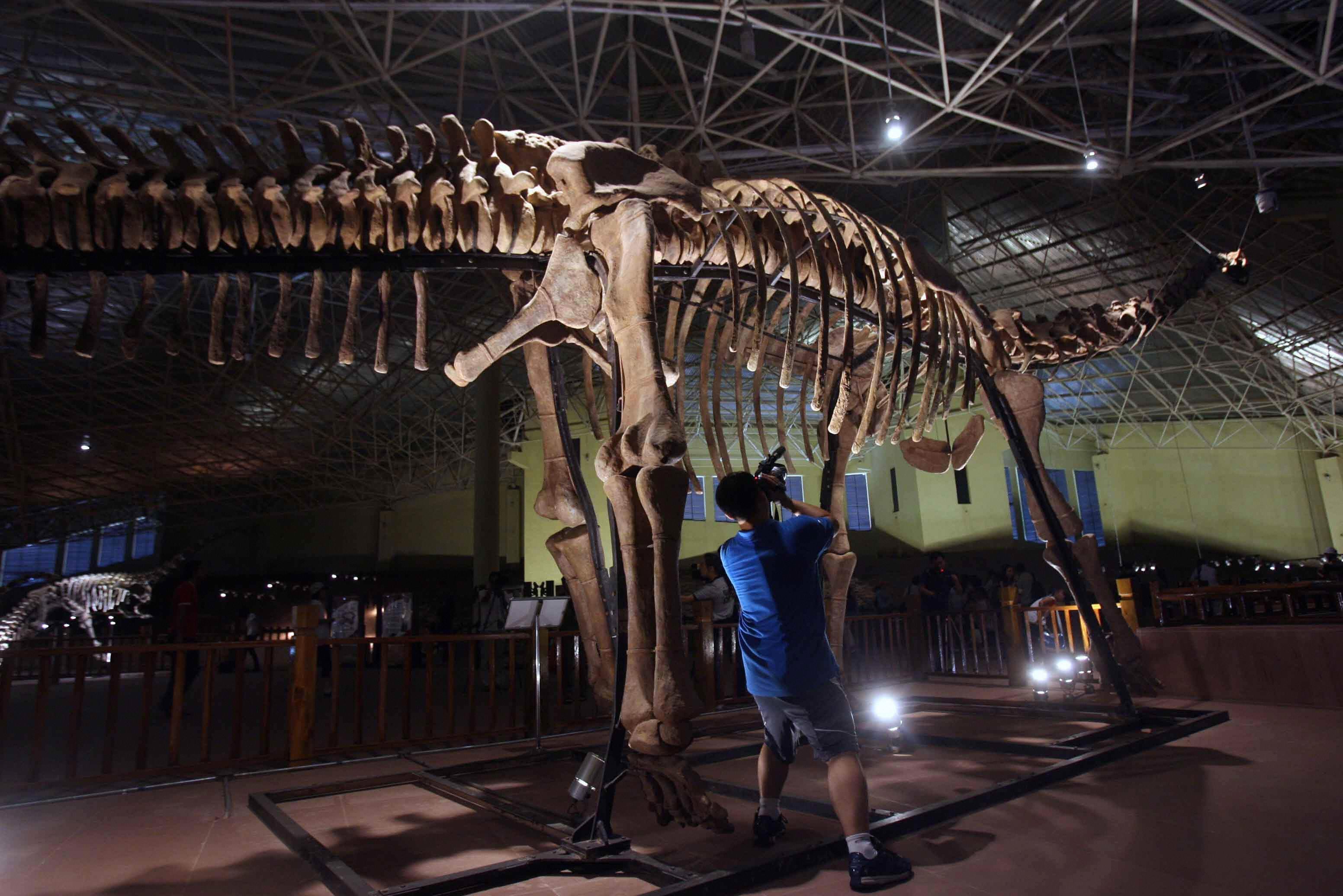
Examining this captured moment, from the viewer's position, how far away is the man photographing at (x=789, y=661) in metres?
2.99

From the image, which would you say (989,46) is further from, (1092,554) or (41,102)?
(41,102)

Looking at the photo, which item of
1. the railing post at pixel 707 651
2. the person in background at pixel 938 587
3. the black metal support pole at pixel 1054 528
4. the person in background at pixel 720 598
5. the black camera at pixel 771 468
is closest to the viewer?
the black camera at pixel 771 468

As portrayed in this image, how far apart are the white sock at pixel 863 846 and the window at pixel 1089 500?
27.4 meters

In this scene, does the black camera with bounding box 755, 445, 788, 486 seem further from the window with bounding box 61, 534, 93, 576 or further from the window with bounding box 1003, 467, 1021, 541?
the window with bounding box 61, 534, 93, 576

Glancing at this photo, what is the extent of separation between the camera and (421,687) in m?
13.5

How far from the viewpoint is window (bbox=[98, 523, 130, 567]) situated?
123 ft

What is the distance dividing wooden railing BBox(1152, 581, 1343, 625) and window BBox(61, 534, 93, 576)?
4423cm

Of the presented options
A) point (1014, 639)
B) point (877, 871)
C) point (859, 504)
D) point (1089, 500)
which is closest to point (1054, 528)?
point (1014, 639)

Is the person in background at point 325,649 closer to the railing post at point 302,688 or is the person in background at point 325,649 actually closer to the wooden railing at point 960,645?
the railing post at point 302,688

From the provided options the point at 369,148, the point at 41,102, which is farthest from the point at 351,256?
the point at 41,102

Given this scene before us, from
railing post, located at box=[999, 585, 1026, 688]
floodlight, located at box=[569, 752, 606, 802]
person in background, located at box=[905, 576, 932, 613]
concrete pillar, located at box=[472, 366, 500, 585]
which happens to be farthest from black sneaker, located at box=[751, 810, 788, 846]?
concrete pillar, located at box=[472, 366, 500, 585]

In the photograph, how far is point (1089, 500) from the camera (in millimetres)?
27625

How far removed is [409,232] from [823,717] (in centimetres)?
311

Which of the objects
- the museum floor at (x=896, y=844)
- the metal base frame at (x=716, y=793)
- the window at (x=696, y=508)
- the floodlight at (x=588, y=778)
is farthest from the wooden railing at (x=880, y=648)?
the window at (x=696, y=508)
